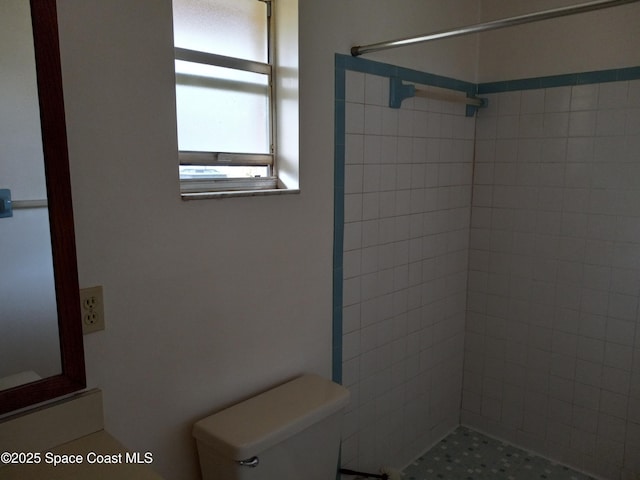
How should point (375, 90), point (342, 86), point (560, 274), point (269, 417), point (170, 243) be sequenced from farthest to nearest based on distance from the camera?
point (560, 274), point (375, 90), point (342, 86), point (269, 417), point (170, 243)

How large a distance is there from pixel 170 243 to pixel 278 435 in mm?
622

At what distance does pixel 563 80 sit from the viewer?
2303mm

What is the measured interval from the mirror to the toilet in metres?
0.44

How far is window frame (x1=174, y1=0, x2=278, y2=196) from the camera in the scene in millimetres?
1505

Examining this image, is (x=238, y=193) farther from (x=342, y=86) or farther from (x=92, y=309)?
(x=342, y=86)

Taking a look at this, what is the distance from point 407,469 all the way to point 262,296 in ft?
4.50

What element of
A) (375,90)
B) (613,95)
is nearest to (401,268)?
(375,90)

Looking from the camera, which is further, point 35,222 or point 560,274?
point 560,274

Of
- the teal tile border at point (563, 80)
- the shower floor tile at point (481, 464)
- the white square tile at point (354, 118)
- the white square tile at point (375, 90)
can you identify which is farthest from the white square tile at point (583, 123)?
the shower floor tile at point (481, 464)

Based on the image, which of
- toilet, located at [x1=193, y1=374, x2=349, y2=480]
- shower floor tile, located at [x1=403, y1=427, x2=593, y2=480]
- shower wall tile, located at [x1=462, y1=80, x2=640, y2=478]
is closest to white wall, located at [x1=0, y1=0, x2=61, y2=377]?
toilet, located at [x1=193, y1=374, x2=349, y2=480]

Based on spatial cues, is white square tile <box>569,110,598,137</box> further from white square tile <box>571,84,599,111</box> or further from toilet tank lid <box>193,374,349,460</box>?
toilet tank lid <box>193,374,349,460</box>

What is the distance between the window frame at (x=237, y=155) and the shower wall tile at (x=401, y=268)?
0.30 meters

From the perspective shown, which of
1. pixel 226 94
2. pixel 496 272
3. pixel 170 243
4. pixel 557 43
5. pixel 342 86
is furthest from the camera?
pixel 496 272

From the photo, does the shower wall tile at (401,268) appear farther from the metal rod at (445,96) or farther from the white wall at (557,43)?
the white wall at (557,43)
